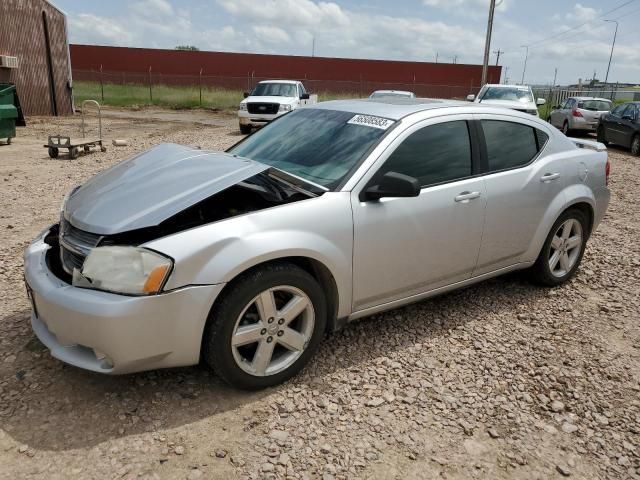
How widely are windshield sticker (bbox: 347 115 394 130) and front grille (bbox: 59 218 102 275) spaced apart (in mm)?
1817

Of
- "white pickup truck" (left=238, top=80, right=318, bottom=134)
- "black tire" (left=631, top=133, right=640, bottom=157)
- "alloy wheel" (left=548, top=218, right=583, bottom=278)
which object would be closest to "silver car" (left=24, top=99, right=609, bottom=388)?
"alloy wheel" (left=548, top=218, right=583, bottom=278)

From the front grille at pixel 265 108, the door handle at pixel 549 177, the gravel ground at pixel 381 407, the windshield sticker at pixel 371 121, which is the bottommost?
the gravel ground at pixel 381 407

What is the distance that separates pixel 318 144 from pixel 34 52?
20021mm

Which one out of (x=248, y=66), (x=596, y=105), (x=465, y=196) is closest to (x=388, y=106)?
(x=465, y=196)

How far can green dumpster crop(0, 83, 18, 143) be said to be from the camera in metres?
12.5

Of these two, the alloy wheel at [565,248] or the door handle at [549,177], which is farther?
the alloy wheel at [565,248]

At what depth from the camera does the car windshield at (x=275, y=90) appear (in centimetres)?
1775

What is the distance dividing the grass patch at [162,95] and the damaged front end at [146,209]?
26.4 metres

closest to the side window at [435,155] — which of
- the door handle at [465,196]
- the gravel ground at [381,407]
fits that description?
the door handle at [465,196]

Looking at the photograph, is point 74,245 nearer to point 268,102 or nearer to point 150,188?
point 150,188

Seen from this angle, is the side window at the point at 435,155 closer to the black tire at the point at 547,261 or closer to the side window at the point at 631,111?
the black tire at the point at 547,261

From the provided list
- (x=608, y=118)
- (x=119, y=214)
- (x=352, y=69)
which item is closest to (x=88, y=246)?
(x=119, y=214)

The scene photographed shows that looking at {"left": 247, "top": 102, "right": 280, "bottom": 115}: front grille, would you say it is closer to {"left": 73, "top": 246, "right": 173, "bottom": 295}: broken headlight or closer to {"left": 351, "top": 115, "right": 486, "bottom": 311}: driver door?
{"left": 351, "top": 115, "right": 486, "bottom": 311}: driver door

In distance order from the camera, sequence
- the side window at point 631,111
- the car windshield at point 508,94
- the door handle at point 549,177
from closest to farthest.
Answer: the door handle at point 549,177 < the side window at point 631,111 < the car windshield at point 508,94
